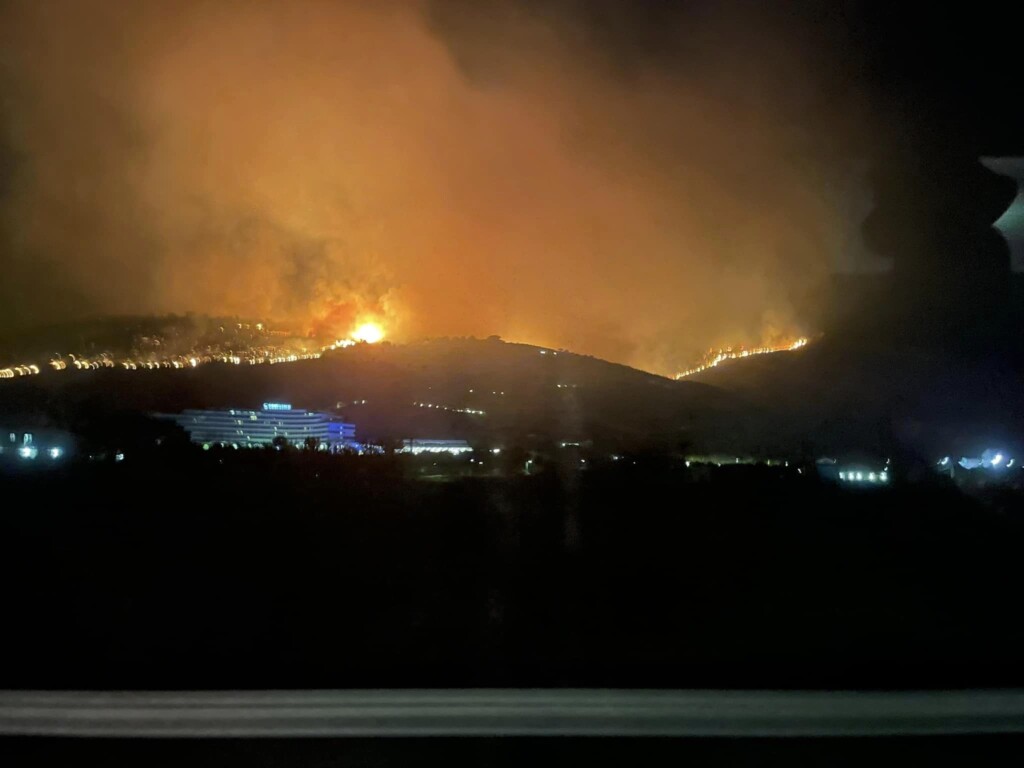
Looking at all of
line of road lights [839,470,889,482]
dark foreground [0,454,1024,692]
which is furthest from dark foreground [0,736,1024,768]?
line of road lights [839,470,889,482]

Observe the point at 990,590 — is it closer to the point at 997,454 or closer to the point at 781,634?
the point at 781,634

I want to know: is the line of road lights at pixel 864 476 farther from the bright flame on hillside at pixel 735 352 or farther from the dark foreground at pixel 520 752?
the dark foreground at pixel 520 752

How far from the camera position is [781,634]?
5.92m

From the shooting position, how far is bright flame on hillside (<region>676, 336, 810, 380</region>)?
1645 cm

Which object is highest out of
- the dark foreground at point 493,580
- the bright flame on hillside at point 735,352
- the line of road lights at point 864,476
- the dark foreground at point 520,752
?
the bright flame on hillside at point 735,352

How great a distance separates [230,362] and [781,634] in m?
9.36

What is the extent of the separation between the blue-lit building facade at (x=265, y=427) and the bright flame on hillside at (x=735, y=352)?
758 centimetres

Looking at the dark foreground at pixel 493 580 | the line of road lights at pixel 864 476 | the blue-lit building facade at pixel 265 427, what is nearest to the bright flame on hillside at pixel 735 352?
the line of road lights at pixel 864 476

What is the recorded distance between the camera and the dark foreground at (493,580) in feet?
17.8

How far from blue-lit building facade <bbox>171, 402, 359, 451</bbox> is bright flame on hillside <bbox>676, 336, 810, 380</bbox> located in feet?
24.9

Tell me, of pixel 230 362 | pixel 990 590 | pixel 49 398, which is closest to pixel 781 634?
pixel 990 590

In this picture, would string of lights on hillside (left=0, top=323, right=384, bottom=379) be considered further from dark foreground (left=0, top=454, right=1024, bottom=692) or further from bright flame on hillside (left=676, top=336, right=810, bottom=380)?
bright flame on hillside (left=676, top=336, right=810, bottom=380)

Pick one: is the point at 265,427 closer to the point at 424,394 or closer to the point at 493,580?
the point at 424,394

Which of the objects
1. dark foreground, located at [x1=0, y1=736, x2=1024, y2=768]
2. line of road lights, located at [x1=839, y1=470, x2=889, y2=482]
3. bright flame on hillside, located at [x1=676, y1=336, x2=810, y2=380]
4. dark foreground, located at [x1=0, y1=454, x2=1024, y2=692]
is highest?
bright flame on hillside, located at [x1=676, y1=336, x2=810, y2=380]
